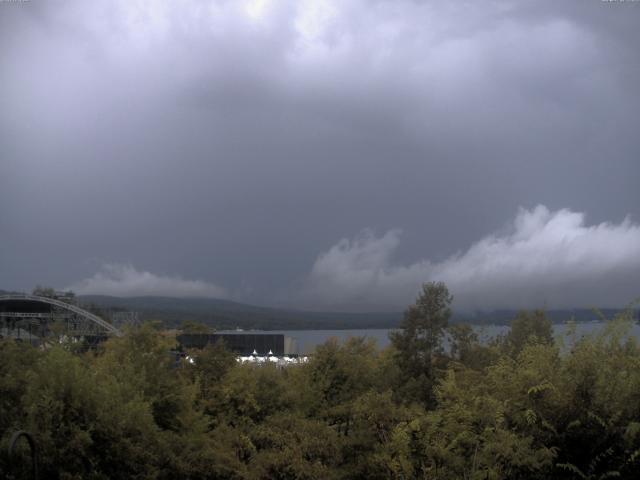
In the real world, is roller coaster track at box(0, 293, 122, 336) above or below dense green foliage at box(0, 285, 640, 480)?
above

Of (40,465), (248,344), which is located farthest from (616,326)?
(248,344)

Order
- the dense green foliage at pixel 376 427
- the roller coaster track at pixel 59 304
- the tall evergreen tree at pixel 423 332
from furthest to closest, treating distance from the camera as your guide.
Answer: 1. the roller coaster track at pixel 59 304
2. the tall evergreen tree at pixel 423 332
3. the dense green foliage at pixel 376 427

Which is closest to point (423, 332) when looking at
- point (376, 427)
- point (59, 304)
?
point (376, 427)

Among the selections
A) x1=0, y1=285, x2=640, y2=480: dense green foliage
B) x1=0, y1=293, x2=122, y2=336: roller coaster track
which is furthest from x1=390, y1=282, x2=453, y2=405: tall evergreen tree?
x1=0, y1=293, x2=122, y2=336: roller coaster track

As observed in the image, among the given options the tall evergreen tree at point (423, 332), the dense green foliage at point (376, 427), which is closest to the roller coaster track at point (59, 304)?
the tall evergreen tree at point (423, 332)

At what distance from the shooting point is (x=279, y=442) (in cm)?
1631

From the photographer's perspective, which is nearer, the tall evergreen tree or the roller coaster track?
the tall evergreen tree

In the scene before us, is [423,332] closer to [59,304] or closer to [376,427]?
[376,427]

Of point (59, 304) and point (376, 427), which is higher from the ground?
point (59, 304)

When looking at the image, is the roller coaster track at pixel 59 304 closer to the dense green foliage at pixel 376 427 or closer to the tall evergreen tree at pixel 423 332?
the tall evergreen tree at pixel 423 332

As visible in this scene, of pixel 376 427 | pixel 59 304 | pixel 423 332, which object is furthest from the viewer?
pixel 59 304

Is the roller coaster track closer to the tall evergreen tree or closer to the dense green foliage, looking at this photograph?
the tall evergreen tree

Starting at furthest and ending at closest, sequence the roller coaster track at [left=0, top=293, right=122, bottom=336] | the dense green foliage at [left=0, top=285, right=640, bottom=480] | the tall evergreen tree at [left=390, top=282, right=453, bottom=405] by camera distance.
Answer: the roller coaster track at [left=0, top=293, right=122, bottom=336] < the tall evergreen tree at [left=390, top=282, right=453, bottom=405] < the dense green foliage at [left=0, top=285, right=640, bottom=480]

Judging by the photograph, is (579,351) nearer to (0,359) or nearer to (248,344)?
(0,359)
